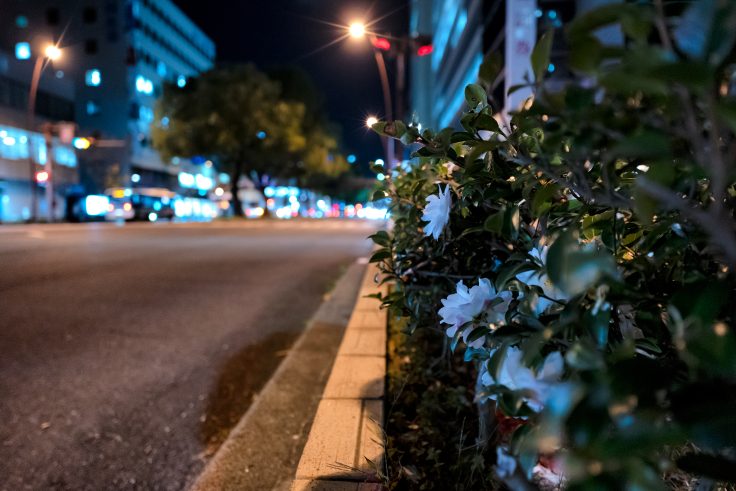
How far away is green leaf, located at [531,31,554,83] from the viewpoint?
82 cm

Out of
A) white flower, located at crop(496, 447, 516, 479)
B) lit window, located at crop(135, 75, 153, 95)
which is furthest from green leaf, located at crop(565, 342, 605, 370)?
lit window, located at crop(135, 75, 153, 95)

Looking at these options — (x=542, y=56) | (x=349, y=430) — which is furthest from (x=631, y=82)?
(x=349, y=430)

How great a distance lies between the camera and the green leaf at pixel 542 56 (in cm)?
82

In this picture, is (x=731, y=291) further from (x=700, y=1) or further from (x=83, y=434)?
(x=83, y=434)

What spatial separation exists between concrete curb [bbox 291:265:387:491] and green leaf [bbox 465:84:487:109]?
1296mm

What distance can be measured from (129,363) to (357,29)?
28.3ft

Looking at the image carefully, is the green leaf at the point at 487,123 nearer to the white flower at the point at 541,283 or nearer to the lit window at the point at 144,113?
the white flower at the point at 541,283

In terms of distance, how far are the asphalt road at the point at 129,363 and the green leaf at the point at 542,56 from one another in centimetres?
239

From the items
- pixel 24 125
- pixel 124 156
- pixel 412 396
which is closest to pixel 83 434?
pixel 412 396

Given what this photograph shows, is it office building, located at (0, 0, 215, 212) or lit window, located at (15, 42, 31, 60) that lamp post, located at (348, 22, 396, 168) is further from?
lit window, located at (15, 42, 31, 60)

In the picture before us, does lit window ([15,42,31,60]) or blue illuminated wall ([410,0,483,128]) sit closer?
blue illuminated wall ([410,0,483,128])

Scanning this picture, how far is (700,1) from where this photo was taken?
2.19ft

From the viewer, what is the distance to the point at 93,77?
1911 inches

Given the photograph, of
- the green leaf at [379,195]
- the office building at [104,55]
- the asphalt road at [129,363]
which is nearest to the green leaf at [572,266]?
the green leaf at [379,195]
